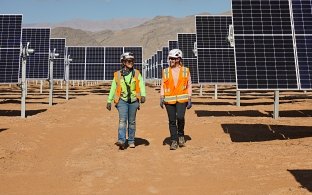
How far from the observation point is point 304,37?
12.8 m

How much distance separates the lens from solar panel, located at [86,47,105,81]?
38.2 metres

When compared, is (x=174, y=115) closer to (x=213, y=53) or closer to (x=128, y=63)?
(x=128, y=63)

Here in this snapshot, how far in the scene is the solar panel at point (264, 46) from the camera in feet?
40.5

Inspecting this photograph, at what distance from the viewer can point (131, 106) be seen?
407 inches

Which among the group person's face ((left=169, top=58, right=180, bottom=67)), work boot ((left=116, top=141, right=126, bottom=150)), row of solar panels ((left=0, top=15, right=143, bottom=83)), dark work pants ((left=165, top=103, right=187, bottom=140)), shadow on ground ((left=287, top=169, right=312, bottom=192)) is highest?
row of solar panels ((left=0, top=15, right=143, bottom=83))

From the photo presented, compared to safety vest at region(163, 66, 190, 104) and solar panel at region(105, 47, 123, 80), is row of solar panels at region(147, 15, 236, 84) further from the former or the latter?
solar panel at region(105, 47, 123, 80)

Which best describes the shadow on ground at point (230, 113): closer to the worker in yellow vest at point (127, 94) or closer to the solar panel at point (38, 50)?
the worker in yellow vest at point (127, 94)

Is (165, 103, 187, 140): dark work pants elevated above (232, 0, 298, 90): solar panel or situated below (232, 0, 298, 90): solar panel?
below

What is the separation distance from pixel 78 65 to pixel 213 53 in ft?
66.9

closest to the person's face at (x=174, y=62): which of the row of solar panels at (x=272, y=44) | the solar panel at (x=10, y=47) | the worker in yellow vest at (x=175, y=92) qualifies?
the worker in yellow vest at (x=175, y=92)

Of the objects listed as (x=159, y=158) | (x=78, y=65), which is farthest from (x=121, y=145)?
(x=78, y=65)

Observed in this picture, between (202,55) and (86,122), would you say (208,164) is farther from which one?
(202,55)

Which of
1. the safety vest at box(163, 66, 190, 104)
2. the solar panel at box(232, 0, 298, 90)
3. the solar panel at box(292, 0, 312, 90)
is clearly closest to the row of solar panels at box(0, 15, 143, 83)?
the safety vest at box(163, 66, 190, 104)

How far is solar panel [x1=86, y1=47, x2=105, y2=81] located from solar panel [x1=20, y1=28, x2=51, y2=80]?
23.0 feet
